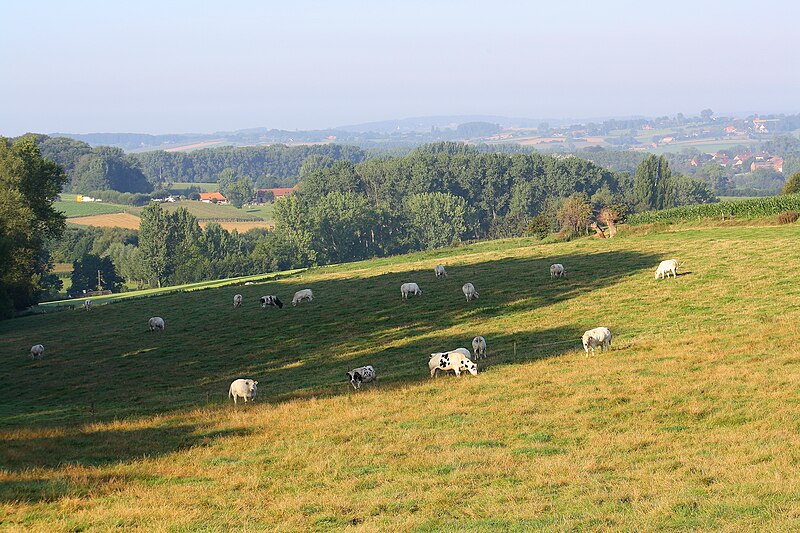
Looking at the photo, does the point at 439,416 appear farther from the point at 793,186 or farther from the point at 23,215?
the point at 793,186

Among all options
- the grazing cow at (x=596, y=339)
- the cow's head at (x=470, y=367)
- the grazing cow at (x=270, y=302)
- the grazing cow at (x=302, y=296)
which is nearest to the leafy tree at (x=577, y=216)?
the grazing cow at (x=302, y=296)

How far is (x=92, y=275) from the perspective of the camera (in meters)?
152

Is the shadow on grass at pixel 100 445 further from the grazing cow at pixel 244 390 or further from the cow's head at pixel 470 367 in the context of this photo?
the cow's head at pixel 470 367

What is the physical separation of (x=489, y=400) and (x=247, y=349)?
20788 millimetres

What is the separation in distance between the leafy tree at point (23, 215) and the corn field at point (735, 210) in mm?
62040

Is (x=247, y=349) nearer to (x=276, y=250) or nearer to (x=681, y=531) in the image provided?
(x=681, y=531)

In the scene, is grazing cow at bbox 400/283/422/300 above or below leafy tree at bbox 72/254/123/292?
above

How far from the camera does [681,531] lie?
43.5ft

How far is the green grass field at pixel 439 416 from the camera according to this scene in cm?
1566

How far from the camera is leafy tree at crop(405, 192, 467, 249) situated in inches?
6831

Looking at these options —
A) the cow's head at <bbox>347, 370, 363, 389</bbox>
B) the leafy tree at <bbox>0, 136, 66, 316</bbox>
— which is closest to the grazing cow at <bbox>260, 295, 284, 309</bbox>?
the leafy tree at <bbox>0, 136, 66, 316</bbox>

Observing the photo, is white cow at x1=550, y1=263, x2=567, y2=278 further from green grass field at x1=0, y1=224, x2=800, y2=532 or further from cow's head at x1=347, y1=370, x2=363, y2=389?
cow's head at x1=347, y1=370, x2=363, y2=389

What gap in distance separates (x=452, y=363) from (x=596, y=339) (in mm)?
6498

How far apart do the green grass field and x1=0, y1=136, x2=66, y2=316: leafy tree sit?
64.8 ft
